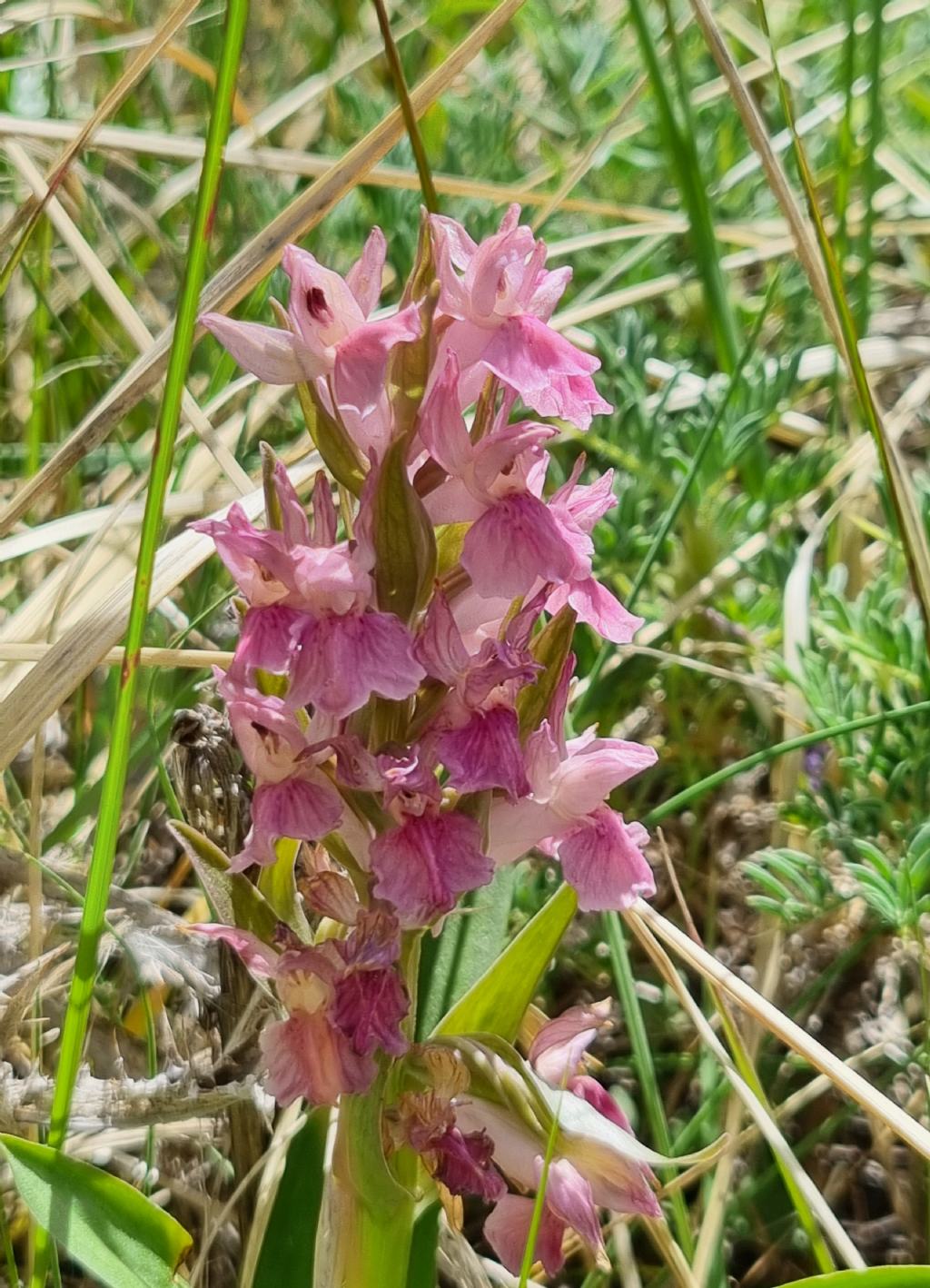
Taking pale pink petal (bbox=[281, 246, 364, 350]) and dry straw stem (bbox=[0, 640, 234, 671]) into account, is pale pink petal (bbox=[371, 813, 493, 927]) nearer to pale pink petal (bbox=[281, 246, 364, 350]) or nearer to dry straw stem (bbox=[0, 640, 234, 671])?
pale pink petal (bbox=[281, 246, 364, 350])

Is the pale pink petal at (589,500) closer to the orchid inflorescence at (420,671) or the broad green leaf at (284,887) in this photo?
the orchid inflorescence at (420,671)

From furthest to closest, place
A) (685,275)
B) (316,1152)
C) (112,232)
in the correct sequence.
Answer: (685,275) → (112,232) → (316,1152)

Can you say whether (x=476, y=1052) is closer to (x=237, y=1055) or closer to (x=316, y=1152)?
(x=316, y=1152)

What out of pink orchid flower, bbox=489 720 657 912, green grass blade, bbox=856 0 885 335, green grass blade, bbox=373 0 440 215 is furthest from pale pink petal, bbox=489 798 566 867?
green grass blade, bbox=856 0 885 335

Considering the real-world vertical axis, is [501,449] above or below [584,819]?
above

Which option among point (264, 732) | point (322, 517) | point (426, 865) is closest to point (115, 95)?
point (322, 517)

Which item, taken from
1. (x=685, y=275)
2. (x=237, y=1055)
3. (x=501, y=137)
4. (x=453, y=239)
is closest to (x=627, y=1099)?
(x=237, y=1055)

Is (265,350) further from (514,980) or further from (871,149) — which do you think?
(871,149)
